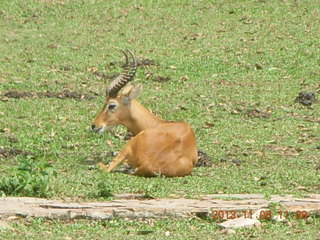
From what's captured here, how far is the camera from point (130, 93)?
11.8 m

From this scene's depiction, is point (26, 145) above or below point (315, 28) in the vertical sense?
below

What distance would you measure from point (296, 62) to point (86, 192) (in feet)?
29.6

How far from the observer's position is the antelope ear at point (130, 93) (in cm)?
1180

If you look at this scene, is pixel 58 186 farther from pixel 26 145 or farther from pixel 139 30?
pixel 139 30

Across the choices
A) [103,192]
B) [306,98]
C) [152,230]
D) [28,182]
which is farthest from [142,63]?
[152,230]

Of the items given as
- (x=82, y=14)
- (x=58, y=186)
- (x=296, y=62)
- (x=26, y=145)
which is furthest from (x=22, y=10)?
(x=58, y=186)

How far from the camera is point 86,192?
866 cm

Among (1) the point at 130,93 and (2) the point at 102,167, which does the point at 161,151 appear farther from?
(1) the point at 130,93

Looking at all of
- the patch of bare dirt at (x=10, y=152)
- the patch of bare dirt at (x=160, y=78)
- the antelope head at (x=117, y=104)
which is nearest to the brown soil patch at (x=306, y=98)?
the patch of bare dirt at (x=160, y=78)

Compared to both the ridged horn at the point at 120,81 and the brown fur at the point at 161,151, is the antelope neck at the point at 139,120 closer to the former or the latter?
the brown fur at the point at 161,151
